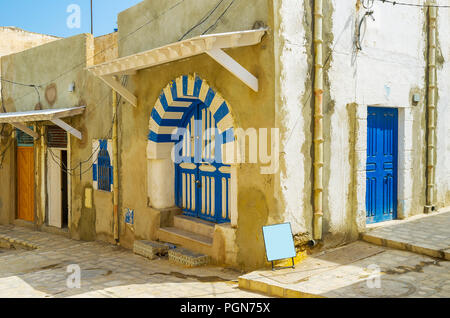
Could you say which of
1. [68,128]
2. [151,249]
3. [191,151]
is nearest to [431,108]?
[191,151]

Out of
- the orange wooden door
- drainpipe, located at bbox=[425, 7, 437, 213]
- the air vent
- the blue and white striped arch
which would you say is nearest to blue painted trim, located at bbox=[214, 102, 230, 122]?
the blue and white striped arch

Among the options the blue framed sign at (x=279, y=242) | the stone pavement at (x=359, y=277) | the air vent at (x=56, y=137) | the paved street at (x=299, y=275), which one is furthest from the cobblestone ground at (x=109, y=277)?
the air vent at (x=56, y=137)

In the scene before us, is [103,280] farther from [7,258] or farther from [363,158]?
[363,158]

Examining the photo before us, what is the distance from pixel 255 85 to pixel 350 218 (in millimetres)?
2475

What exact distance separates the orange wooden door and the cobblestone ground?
3.76 metres

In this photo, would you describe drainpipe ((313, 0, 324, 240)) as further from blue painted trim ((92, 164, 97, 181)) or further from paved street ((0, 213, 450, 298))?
blue painted trim ((92, 164, 97, 181))

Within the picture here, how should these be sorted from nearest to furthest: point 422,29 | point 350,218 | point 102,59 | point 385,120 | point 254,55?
point 254,55 → point 350,218 → point 385,120 → point 422,29 → point 102,59

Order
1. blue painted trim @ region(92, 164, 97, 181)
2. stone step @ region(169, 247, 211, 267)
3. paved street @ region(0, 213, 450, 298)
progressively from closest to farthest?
paved street @ region(0, 213, 450, 298) < stone step @ region(169, 247, 211, 267) < blue painted trim @ region(92, 164, 97, 181)

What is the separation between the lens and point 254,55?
593cm

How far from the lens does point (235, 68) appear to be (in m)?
5.70

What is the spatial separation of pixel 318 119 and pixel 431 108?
9.46 feet

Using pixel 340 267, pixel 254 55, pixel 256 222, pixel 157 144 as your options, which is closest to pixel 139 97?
pixel 157 144

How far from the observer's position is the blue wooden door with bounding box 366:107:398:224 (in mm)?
7012

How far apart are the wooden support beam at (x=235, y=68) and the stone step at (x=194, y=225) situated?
2.48 metres
